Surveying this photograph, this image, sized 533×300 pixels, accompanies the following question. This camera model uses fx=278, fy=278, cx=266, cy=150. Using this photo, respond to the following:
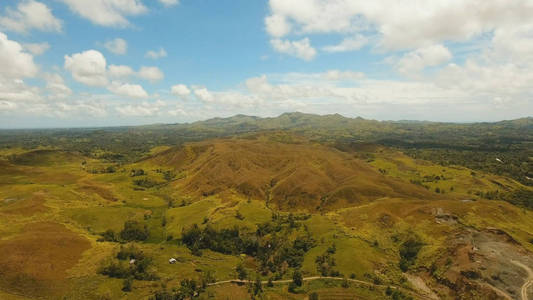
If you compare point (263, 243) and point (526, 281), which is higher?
point (526, 281)

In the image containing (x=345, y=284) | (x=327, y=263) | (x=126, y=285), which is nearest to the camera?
(x=126, y=285)

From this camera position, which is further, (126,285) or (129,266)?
(129,266)

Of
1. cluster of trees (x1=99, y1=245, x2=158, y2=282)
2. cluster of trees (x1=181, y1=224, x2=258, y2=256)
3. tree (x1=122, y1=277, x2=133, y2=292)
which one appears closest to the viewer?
tree (x1=122, y1=277, x2=133, y2=292)

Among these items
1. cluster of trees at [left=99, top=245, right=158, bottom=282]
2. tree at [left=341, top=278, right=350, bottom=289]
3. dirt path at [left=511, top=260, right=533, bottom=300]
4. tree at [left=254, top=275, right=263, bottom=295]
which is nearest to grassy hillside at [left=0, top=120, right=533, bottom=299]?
tree at [left=341, top=278, right=350, bottom=289]

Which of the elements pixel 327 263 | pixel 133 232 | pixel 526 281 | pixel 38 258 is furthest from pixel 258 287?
pixel 526 281

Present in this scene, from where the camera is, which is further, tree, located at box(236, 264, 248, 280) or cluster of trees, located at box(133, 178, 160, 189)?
cluster of trees, located at box(133, 178, 160, 189)

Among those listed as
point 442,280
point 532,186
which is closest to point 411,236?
point 442,280

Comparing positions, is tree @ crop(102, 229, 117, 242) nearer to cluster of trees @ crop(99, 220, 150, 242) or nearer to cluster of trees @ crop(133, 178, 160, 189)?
cluster of trees @ crop(99, 220, 150, 242)

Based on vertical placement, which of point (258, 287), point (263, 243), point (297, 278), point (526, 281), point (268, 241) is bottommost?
point (258, 287)

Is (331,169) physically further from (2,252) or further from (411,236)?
(2,252)

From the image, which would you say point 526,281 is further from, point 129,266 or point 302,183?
point 129,266

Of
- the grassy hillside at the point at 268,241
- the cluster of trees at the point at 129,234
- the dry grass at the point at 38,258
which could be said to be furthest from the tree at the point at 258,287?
the cluster of trees at the point at 129,234

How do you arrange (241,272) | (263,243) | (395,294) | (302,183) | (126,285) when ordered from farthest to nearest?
(302,183) < (263,243) < (241,272) < (126,285) < (395,294)
